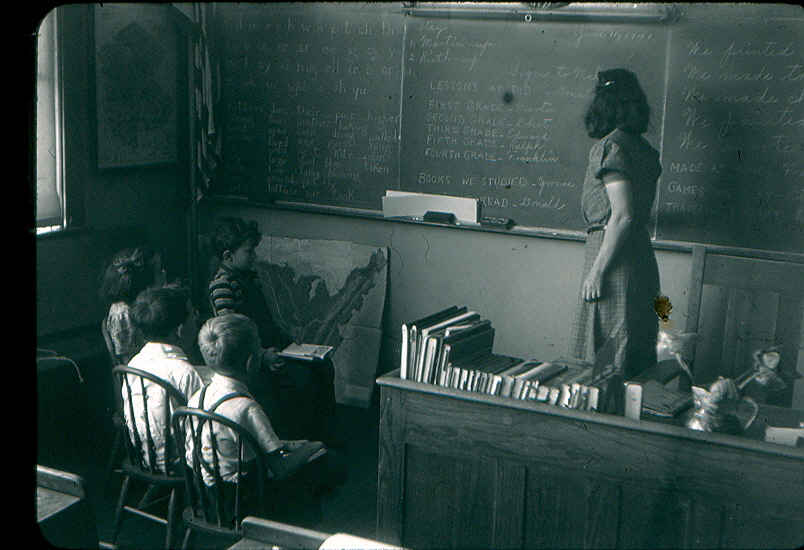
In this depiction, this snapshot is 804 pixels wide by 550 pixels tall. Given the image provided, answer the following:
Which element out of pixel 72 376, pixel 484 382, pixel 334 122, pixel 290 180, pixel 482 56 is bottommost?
pixel 72 376

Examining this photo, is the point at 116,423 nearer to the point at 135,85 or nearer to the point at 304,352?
the point at 304,352

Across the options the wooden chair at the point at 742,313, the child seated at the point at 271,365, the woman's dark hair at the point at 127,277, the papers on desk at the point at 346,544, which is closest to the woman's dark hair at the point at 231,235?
the child seated at the point at 271,365

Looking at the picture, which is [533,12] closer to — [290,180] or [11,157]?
[290,180]

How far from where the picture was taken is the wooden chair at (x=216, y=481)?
232 centimetres

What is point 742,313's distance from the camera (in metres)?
A: 3.58

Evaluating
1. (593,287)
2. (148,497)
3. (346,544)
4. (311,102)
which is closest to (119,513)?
(148,497)

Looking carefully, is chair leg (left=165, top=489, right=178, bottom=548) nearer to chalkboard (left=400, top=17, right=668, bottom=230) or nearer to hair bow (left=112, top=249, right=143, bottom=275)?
hair bow (left=112, top=249, right=143, bottom=275)

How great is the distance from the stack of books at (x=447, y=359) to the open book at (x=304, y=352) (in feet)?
3.25

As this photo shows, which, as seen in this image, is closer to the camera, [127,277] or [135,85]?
[127,277]

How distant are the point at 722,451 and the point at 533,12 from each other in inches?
99.3

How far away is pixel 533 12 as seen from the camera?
13.1 feet

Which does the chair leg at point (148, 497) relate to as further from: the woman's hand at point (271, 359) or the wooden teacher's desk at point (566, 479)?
the wooden teacher's desk at point (566, 479)

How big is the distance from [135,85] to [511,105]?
190 cm

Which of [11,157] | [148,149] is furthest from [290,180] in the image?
[11,157]
